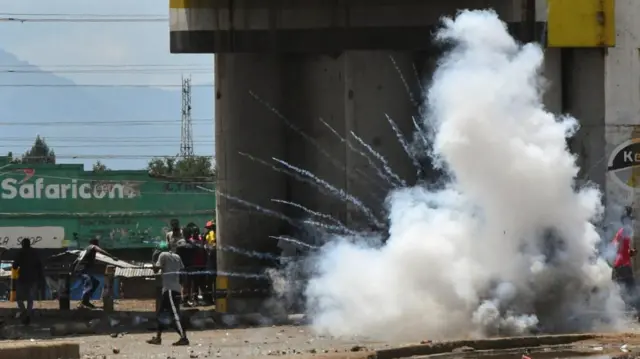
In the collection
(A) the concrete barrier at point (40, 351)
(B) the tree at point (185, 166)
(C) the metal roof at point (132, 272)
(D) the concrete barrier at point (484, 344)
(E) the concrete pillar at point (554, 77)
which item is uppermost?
(B) the tree at point (185, 166)

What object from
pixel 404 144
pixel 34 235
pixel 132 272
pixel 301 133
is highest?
pixel 301 133

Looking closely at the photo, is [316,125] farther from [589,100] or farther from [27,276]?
[27,276]

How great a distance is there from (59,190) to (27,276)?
82.9 ft

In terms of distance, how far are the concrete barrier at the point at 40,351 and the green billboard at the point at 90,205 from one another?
29.0 m

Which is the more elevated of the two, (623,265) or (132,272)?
(132,272)

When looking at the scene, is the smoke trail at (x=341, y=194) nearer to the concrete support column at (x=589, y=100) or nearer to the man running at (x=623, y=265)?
the concrete support column at (x=589, y=100)

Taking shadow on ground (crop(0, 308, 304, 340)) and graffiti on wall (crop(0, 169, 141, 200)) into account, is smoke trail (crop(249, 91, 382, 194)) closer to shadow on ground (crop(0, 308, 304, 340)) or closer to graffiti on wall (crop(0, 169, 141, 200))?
shadow on ground (crop(0, 308, 304, 340))

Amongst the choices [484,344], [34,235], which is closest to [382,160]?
[484,344]

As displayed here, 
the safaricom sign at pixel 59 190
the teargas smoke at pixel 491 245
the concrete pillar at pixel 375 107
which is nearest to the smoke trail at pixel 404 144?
the concrete pillar at pixel 375 107

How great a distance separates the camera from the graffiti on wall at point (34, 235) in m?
42.5

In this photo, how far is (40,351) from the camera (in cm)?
1302

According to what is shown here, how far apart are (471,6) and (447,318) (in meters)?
8.38

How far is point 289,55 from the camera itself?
22688mm

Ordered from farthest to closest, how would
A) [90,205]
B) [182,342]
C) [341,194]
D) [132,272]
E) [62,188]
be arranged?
[90,205] → [62,188] → [132,272] → [341,194] → [182,342]
